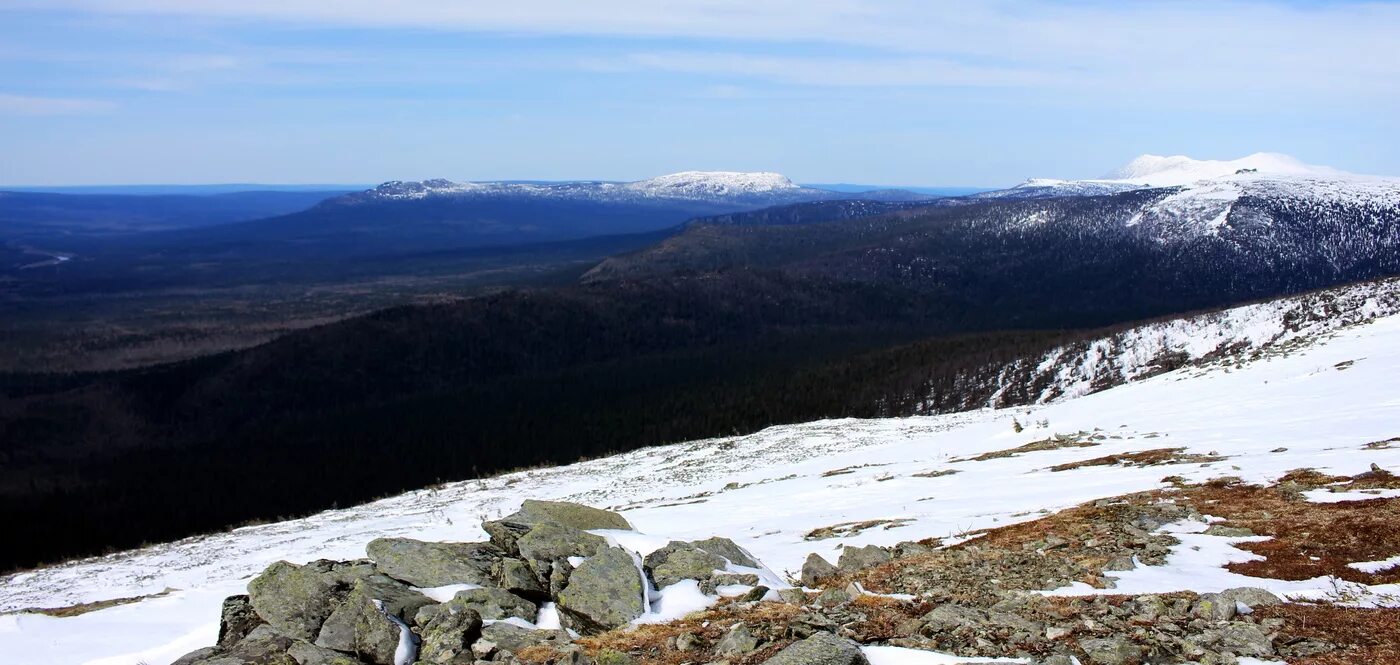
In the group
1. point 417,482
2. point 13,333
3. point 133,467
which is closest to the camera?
point 417,482

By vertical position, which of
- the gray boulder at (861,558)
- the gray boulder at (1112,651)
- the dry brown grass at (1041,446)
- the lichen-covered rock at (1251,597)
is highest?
the gray boulder at (1112,651)

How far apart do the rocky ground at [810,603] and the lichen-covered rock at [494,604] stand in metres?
0.03

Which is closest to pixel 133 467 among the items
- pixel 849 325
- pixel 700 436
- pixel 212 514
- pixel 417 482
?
pixel 212 514

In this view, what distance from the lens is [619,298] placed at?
176875 mm

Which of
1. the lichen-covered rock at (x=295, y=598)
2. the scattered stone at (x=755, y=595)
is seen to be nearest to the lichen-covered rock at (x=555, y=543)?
the scattered stone at (x=755, y=595)

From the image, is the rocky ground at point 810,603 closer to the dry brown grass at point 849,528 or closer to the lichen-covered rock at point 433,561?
the lichen-covered rock at point 433,561

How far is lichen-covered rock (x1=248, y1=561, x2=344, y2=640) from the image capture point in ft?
37.9

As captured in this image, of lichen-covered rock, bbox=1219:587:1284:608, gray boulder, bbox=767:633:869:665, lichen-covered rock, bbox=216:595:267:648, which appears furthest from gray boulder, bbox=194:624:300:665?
lichen-covered rock, bbox=1219:587:1284:608

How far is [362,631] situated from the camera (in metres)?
11.1

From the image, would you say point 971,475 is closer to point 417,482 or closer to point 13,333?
point 417,482

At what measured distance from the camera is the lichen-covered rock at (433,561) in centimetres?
1285

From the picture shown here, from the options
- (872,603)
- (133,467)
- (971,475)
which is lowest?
(133,467)

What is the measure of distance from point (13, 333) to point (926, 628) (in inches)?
9629

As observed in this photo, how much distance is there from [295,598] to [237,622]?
96 cm
